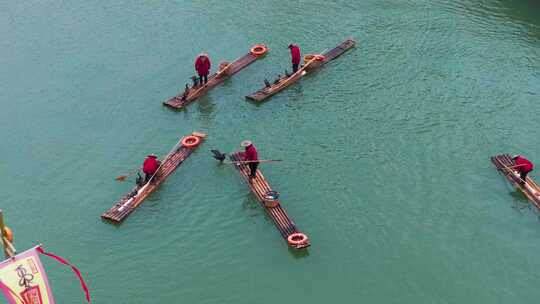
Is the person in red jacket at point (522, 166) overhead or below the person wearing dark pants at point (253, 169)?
below

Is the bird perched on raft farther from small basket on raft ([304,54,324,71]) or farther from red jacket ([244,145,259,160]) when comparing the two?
small basket on raft ([304,54,324,71])

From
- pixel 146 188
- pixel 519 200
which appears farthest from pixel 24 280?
pixel 519 200

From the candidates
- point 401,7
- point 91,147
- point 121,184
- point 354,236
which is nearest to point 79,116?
point 91,147

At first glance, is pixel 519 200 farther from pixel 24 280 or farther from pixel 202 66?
pixel 24 280

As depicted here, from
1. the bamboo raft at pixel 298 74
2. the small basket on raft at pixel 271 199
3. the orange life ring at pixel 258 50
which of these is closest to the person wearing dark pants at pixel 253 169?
the small basket on raft at pixel 271 199

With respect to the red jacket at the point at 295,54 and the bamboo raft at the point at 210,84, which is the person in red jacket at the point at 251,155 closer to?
the bamboo raft at the point at 210,84
